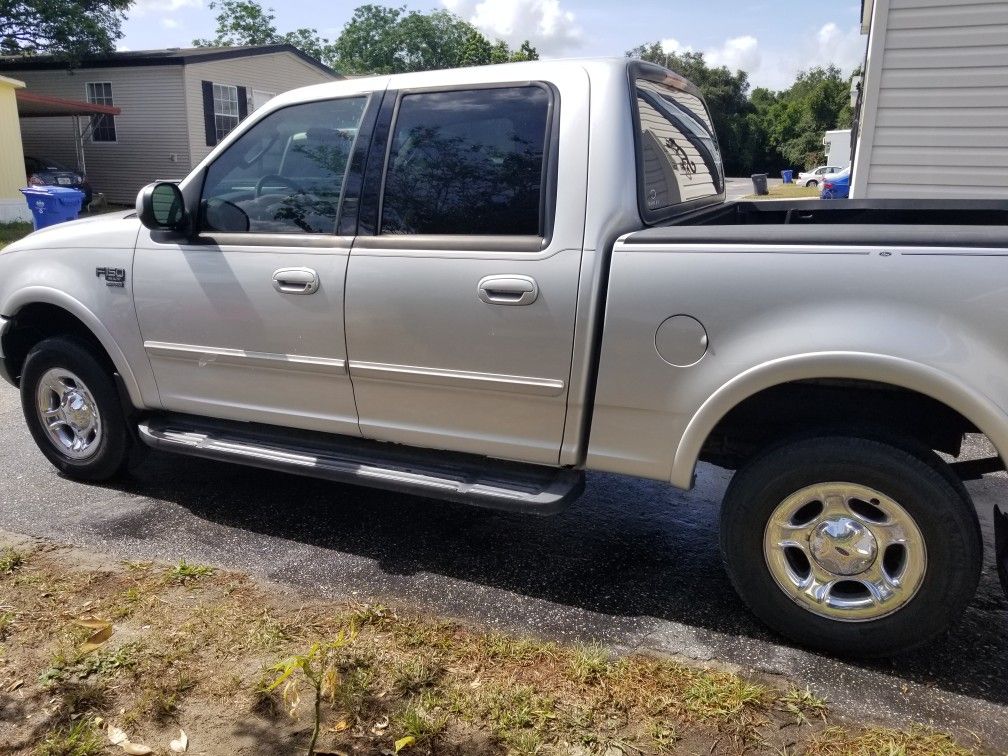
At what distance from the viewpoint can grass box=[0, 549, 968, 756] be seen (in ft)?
8.41

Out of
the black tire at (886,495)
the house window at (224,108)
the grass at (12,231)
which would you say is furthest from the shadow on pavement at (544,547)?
the house window at (224,108)

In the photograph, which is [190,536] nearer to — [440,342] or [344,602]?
[344,602]

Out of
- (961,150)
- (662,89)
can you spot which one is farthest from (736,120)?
(662,89)

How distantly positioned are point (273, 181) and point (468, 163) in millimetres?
994

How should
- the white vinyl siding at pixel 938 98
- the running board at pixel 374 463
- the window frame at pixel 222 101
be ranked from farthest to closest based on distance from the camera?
the window frame at pixel 222 101 < the white vinyl siding at pixel 938 98 < the running board at pixel 374 463

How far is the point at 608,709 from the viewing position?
2.70m

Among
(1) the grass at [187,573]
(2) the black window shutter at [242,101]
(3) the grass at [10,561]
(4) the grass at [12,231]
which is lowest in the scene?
(4) the grass at [12,231]

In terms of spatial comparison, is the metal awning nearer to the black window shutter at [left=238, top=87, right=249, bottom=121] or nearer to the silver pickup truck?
the black window shutter at [left=238, top=87, right=249, bottom=121]

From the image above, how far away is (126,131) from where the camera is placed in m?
24.5

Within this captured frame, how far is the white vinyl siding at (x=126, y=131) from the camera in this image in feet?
78.3

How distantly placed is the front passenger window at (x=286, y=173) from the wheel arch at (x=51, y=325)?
2.73ft

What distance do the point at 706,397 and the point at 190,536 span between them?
2.56 metres

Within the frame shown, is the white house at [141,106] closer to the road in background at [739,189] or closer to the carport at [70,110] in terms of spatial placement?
the carport at [70,110]

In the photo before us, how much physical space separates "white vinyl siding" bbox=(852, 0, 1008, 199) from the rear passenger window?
5.01 metres
